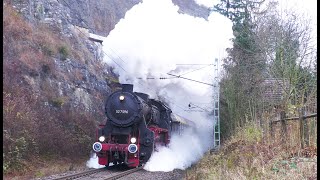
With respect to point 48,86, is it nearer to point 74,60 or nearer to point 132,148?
point 74,60

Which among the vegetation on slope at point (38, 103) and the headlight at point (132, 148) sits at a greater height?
the vegetation on slope at point (38, 103)

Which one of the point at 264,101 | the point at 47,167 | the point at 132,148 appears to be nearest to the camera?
the point at 47,167

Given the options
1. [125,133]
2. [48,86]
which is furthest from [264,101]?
[48,86]

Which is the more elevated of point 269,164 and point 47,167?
point 269,164

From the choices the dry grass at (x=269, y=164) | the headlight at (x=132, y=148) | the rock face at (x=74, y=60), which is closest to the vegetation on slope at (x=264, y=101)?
the dry grass at (x=269, y=164)

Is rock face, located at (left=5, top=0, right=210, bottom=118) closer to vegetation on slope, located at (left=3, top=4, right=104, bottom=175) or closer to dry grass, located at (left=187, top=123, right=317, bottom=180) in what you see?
vegetation on slope, located at (left=3, top=4, right=104, bottom=175)

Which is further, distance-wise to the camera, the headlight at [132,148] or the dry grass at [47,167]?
the headlight at [132,148]

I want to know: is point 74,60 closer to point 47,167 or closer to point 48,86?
point 48,86

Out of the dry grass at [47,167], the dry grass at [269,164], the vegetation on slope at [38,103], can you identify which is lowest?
the dry grass at [47,167]

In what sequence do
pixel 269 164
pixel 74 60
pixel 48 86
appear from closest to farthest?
pixel 269 164 → pixel 48 86 → pixel 74 60

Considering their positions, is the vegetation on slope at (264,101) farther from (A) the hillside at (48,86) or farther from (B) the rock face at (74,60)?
(B) the rock face at (74,60)

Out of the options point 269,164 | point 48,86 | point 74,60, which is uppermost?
point 74,60

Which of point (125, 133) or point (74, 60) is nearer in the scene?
point (125, 133)

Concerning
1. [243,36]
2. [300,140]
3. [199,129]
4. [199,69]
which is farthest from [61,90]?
[300,140]
